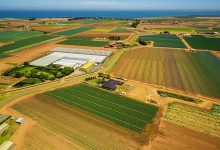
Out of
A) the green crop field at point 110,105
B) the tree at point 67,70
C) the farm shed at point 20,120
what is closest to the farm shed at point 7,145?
the farm shed at point 20,120

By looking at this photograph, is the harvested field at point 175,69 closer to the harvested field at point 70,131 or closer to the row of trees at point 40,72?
the row of trees at point 40,72

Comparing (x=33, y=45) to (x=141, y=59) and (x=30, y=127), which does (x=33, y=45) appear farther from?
(x=30, y=127)

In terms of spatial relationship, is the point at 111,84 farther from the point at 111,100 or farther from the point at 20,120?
the point at 20,120

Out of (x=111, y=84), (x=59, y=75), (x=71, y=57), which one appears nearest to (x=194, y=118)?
(x=111, y=84)

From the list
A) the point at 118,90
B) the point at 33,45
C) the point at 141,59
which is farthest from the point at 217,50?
the point at 33,45

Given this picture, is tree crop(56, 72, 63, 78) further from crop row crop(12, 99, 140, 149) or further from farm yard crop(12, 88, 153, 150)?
crop row crop(12, 99, 140, 149)

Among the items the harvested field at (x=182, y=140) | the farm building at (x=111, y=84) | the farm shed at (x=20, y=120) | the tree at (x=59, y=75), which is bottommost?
the harvested field at (x=182, y=140)

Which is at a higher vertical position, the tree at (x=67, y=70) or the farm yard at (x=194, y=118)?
the tree at (x=67, y=70)

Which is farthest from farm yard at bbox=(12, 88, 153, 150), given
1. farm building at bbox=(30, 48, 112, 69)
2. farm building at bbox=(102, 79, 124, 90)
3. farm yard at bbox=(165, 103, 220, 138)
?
farm building at bbox=(30, 48, 112, 69)
